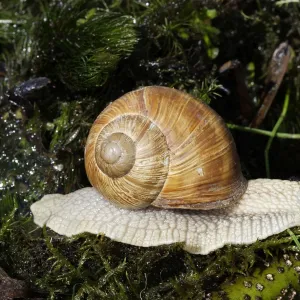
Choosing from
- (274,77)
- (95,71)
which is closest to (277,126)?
(274,77)

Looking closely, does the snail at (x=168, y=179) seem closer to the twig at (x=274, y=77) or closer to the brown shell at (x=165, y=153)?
the brown shell at (x=165, y=153)

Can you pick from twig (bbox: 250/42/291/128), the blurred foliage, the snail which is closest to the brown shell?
the snail

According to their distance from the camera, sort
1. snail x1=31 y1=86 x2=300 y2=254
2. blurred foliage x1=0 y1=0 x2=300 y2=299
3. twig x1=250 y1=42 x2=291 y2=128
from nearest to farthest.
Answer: snail x1=31 y1=86 x2=300 y2=254, blurred foliage x1=0 y1=0 x2=300 y2=299, twig x1=250 y1=42 x2=291 y2=128

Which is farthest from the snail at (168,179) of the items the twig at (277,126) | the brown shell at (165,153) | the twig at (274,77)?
Result: the twig at (274,77)

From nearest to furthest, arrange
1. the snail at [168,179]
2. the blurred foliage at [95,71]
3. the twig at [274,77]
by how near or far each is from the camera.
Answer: the snail at [168,179] → the blurred foliage at [95,71] → the twig at [274,77]

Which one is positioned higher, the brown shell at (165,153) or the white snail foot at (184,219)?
the brown shell at (165,153)

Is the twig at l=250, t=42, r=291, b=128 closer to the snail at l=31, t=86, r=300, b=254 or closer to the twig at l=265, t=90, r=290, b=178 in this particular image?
the twig at l=265, t=90, r=290, b=178


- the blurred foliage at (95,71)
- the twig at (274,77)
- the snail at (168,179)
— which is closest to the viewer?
the snail at (168,179)

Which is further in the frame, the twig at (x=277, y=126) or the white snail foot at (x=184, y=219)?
the twig at (x=277, y=126)

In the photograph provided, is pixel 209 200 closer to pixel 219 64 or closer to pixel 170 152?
pixel 170 152
